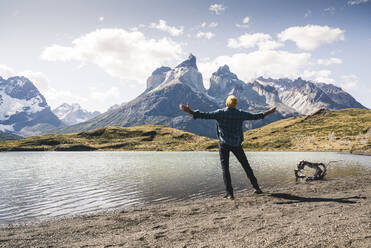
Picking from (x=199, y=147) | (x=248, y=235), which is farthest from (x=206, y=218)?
(x=199, y=147)

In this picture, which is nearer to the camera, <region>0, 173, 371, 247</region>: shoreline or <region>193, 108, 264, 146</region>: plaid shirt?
<region>0, 173, 371, 247</region>: shoreline

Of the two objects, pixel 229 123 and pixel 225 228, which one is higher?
pixel 229 123

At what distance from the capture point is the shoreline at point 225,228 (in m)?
7.34

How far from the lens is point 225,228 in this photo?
8.80 metres

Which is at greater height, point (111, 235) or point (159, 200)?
point (111, 235)

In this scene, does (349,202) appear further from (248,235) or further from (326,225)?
(248,235)

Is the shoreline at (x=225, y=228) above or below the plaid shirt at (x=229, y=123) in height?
below

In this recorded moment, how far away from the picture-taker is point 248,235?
25.7 ft

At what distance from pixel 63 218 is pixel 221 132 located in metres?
9.72

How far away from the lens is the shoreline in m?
7.34

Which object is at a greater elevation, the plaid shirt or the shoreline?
the plaid shirt

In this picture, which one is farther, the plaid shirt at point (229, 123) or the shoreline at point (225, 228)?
the plaid shirt at point (229, 123)

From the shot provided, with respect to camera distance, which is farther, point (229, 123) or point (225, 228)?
point (229, 123)

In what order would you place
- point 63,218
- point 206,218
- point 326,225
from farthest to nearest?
point 63,218
point 206,218
point 326,225
